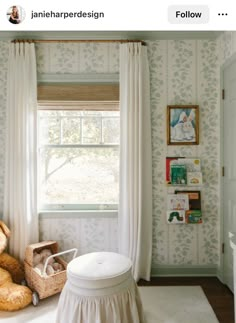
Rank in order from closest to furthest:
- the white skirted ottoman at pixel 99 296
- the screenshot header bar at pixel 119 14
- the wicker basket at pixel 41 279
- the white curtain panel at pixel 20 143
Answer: the screenshot header bar at pixel 119 14 < the white skirted ottoman at pixel 99 296 < the wicker basket at pixel 41 279 < the white curtain panel at pixel 20 143

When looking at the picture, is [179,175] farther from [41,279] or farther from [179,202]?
[41,279]

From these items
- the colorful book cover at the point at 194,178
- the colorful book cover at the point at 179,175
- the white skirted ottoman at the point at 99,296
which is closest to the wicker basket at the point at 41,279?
the white skirted ottoman at the point at 99,296

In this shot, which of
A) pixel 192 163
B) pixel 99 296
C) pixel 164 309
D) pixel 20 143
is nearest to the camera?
pixel 99 296

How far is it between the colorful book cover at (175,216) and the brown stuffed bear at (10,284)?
4.81ft

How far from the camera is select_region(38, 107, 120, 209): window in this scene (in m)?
2.72

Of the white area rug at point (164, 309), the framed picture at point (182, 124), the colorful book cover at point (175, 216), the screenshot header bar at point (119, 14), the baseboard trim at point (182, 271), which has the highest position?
the screenshot header bar at point (119, 14)

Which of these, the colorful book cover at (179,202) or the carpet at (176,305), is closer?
the carpet at (176,305)

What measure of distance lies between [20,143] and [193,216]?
1.92 meters

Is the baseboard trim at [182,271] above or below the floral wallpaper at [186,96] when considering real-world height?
below

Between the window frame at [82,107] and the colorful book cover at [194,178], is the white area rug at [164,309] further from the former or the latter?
the colorful book cover at [194,178]

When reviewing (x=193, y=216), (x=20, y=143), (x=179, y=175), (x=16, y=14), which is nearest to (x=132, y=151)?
(x=179, y=175)

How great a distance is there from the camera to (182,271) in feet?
8.82

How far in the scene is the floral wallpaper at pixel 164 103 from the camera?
8.65 feet

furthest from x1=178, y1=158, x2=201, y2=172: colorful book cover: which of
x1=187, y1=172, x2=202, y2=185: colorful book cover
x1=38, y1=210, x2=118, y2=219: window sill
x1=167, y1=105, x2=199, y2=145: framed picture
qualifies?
x1=38, y1=210, x2=118, y2=219: window sill
